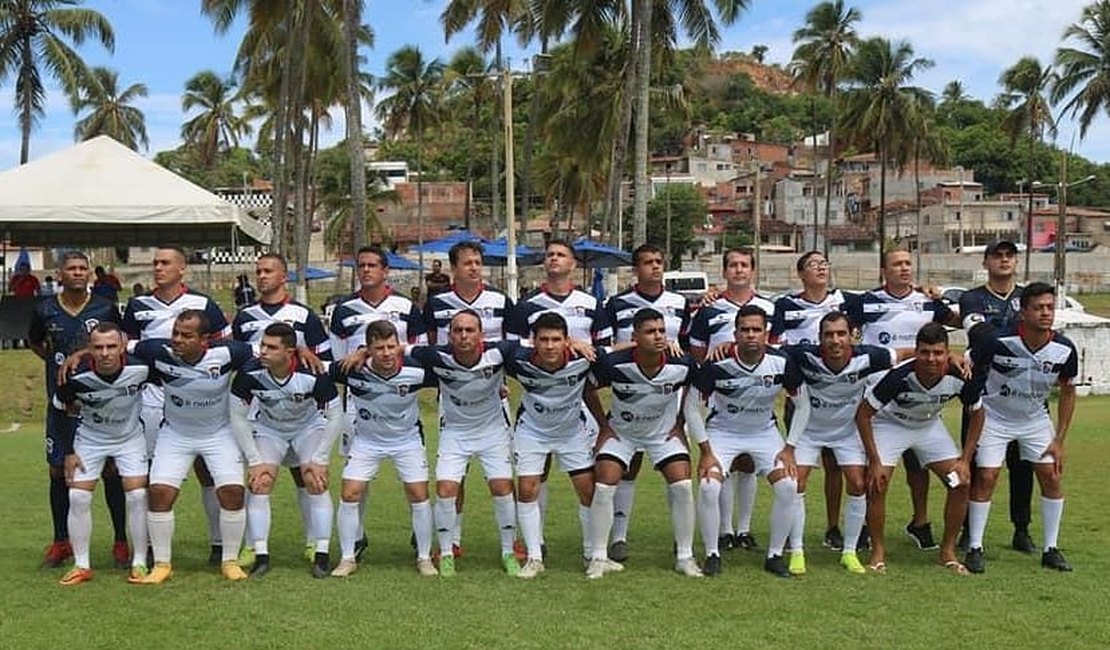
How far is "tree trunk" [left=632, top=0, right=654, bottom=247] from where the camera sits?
993 inches

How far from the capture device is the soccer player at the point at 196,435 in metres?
7.11

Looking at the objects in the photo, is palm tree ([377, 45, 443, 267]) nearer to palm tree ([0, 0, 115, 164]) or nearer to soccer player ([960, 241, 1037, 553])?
palm tree ([0, 0, 115, 164])

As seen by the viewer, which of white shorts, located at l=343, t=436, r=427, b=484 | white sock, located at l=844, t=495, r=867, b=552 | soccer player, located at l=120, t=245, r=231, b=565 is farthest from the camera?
soccer player, located at l=120, t=245, r=231, b=565

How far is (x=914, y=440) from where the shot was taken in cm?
760

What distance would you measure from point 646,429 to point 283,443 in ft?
8.01

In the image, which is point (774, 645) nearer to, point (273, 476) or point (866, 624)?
point (866, 624)

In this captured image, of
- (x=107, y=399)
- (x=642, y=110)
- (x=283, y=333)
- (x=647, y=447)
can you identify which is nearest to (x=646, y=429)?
(x=647, y=447)

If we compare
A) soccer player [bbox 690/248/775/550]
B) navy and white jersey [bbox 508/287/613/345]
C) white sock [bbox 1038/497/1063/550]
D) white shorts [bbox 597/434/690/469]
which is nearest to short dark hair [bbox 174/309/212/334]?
navy and white jersey [bbox 508/287/613/345]

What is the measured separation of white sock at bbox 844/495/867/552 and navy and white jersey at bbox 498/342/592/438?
6.26 feet

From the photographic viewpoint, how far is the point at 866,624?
20.1 ft

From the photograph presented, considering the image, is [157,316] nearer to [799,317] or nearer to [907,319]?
[799,317]

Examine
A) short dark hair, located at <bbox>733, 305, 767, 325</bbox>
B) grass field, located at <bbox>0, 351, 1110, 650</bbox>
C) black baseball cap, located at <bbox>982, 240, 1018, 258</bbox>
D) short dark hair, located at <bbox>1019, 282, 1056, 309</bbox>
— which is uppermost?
black baseball cap, located at <bbox>982, 240, 1018, 258</bbox>

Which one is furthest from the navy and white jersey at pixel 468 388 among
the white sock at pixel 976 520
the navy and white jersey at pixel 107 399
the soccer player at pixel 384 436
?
the white sock at pixel 976 520

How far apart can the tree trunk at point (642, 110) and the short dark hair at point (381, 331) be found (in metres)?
18.0
